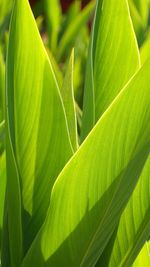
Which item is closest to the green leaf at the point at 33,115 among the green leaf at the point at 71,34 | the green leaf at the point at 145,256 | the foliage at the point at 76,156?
the foliage at the point at 76,156

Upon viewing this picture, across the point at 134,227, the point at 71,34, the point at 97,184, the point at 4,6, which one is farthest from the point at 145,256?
the point at 4,6

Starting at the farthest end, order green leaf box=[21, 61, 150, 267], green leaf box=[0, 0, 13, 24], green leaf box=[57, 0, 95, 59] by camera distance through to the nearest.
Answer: green leaf box=[0, 0, 13, 24] < green leaf box=[57, 0, 95, 59] < green leaf box=[21, 61, 150, 267]

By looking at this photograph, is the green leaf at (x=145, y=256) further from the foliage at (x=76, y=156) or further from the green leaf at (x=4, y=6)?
the green leaf at (x=4, y=6)

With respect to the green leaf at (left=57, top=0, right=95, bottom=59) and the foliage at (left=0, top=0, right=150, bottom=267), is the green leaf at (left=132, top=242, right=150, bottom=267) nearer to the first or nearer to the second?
the foliage at (left=0, top=0, right=150, bottom=267)

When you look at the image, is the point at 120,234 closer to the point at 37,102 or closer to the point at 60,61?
the point at 37,102

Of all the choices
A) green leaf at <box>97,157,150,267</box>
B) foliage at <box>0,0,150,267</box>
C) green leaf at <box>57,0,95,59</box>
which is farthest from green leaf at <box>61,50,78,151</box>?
green leaf at <box>57,0,95,59</box>

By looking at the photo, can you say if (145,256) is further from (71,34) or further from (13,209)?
(71,34)
